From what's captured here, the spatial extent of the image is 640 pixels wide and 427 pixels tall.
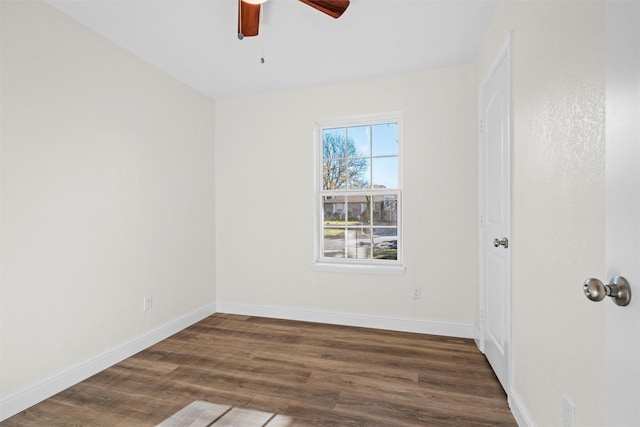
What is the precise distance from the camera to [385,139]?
3328 mm

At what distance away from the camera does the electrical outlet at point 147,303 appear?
9.34ft

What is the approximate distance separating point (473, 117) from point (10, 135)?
11.3ft

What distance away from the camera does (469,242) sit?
2.98 meters

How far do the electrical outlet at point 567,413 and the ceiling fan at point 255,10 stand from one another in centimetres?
215

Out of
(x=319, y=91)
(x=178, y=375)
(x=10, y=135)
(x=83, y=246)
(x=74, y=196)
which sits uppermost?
(x=319, y=91)

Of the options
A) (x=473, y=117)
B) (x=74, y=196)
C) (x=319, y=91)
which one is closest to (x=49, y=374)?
(x=74, y=196)

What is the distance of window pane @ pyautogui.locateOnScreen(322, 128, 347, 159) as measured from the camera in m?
3.49

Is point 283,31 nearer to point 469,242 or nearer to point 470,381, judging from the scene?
point 469,242

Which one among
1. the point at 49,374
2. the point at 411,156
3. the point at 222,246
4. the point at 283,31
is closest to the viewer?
the point at 49,374

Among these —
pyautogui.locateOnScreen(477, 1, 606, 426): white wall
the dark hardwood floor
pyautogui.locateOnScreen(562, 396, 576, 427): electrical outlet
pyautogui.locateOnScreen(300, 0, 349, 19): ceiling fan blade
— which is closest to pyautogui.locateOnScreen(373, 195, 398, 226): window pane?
the dark hardwood floor

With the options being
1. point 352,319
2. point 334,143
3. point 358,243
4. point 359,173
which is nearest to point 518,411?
point 352,319

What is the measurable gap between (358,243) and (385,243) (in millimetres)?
291

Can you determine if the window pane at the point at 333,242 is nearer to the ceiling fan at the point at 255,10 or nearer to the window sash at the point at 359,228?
the window sash at the point at 359,228

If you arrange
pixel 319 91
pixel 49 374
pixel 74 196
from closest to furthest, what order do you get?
pixel 49 374, pixel 74 196, pixel 319 91
